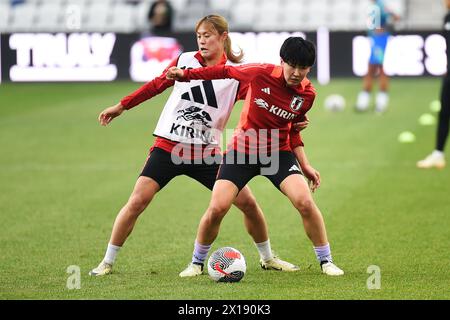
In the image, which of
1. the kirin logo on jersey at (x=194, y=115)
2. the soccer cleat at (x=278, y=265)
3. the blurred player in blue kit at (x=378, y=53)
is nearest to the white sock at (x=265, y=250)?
the soccer cleat at (x=278, y=265)

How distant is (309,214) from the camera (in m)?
8.25

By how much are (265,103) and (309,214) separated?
0.93 m

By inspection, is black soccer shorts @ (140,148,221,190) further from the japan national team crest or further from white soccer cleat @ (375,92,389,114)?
white soccer cleat @ (375,92,389,114)

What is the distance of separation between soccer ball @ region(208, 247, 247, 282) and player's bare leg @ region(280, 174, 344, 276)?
1.97 feet

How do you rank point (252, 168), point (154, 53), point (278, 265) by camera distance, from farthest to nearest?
point (154, 53) → point (278, 265) → point (252, 168)

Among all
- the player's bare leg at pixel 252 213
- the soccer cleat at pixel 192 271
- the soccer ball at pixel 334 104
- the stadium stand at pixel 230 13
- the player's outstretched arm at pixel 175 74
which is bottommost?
Answer: the soccer ball at pixel 334 104

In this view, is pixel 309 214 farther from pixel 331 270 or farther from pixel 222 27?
pixel 222 27

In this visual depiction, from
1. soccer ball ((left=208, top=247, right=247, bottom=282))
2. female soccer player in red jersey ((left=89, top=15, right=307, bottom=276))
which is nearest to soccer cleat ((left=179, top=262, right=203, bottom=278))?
female soccer player in red jersey ((left=89, top=15, right=307, bottom=276))

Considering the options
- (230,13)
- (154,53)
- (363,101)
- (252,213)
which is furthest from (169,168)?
(230,13)

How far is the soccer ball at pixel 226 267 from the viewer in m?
8.16

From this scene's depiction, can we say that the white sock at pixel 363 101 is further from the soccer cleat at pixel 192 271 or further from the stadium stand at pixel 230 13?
the soccer cleat at pixel 192 271

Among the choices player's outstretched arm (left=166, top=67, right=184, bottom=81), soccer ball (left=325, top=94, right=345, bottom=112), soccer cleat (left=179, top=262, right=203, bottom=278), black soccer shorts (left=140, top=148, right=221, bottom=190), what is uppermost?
player's outstretched arm (left=166, top=67, right=184, bottom=81)

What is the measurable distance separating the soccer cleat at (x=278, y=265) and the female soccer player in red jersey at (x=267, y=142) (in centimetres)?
34

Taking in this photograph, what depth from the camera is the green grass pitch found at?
8023 millimetres
